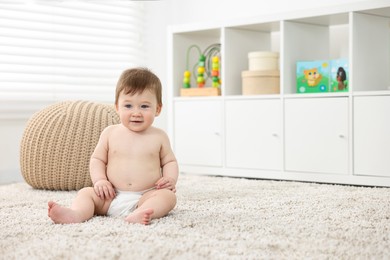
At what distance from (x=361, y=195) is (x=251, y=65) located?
0.97 m

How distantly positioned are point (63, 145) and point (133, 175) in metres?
0.66

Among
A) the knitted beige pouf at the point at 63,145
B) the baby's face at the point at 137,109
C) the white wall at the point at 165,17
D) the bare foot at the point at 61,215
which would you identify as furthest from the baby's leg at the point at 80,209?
the white wall at the point at 165,17

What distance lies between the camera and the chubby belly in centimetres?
177

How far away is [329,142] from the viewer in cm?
256

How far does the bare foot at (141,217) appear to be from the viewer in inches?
61.4

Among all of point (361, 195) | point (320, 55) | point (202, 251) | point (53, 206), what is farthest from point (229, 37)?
point (202, 251)

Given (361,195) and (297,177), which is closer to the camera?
(361,195)

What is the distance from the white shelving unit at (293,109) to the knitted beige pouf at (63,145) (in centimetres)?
65

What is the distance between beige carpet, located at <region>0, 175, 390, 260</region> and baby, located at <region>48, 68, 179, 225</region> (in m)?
0.08

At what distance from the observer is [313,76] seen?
2686mm

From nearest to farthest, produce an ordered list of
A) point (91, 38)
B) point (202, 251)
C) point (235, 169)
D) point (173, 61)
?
1. point (202, 251)
2. point (235, 169)
3. point (173, 61)
4. point (91, 38)

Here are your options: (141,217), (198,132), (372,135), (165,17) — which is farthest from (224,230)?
(165,17)

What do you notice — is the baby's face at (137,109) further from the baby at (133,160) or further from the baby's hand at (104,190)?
the baby's hand at (104,190)

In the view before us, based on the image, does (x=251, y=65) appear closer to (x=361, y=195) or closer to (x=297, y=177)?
(x=297, y=177)
